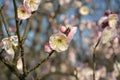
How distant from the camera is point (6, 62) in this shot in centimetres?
208

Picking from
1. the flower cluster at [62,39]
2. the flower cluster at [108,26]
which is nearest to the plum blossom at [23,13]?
the flower cluster at [62,39]

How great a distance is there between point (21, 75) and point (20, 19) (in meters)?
0.33

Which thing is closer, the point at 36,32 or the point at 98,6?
the point at 36,32

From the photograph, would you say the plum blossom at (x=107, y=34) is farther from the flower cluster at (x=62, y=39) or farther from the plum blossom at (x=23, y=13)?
the plum blossom at (x=23, y=13)

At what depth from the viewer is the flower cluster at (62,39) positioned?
6.27ft

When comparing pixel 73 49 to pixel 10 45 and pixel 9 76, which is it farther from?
pixel 10 45

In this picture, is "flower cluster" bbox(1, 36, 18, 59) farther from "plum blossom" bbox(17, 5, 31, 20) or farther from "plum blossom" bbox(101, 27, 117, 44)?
"plum blossom" bbox(101, 27, 117, 44)

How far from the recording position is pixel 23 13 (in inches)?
83.1

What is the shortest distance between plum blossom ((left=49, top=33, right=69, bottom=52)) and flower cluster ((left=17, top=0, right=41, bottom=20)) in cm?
26

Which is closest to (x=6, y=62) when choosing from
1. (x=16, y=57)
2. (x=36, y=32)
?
(x=16, y=57)

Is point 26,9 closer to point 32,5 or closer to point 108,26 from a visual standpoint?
point 32,5

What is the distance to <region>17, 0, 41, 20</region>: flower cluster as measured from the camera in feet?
6.91

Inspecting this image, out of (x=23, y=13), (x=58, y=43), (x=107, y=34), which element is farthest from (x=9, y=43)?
(x=107, y=34)

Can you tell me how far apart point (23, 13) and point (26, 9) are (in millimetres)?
30
